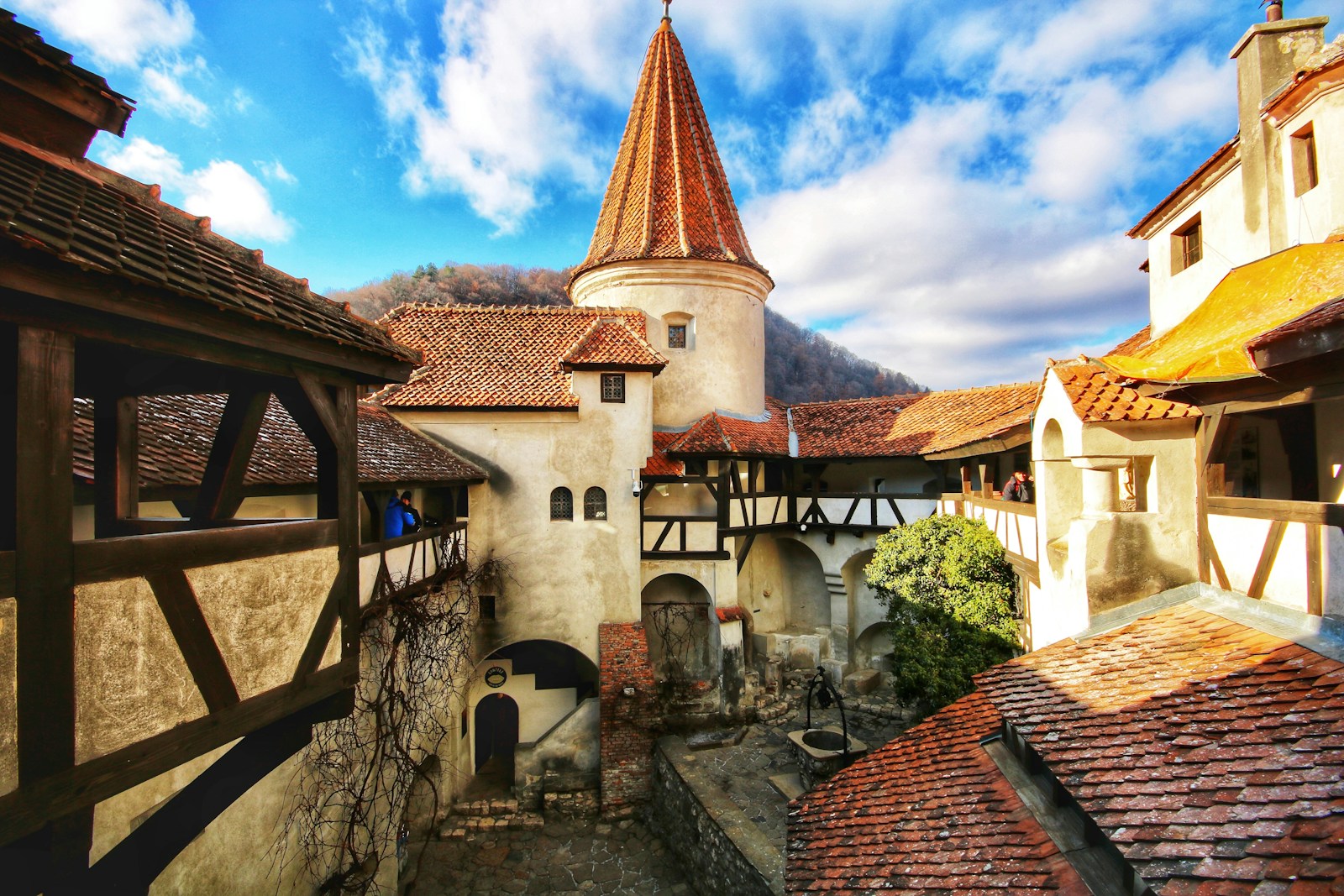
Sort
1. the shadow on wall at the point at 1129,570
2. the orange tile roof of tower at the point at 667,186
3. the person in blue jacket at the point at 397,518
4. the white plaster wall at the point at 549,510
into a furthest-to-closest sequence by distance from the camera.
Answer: the orange tile roof of tower at the point at 667,186 → the white plaster wall at the point at 549,510 → the person in blue jacket at the point at 397,518 → the shadow on wall at the point at 1129,570

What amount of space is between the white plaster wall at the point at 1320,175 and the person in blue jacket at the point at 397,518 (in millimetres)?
10394

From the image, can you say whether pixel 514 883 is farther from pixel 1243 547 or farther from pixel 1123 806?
pixel 1243 547

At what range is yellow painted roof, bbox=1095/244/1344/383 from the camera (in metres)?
4.72

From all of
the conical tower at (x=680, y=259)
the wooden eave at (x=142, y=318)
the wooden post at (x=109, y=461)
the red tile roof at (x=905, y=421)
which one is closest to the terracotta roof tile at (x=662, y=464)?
the conical tower at (x=680, y=259)

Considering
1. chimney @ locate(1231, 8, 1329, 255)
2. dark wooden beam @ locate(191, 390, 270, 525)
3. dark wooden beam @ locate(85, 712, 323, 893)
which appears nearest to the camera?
dark wooden beam @ locate(85, 712, 323, 893)

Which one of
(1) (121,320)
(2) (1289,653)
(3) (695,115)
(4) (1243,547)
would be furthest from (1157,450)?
(3) (695,115)

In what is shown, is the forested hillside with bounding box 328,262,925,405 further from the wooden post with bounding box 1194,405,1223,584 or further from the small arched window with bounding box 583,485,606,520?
the wooden post with bounding box 1194,405,1223,584

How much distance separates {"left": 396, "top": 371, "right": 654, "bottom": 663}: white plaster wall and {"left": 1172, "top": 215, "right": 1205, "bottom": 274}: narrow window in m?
8.26

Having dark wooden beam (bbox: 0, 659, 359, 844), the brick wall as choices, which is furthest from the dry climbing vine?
dark wooden beam (bbox: 0, 659, 359, 844)

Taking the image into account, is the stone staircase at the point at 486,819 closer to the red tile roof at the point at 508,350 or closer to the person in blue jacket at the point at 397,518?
Result: the person in blue jacket at the point at 397,518

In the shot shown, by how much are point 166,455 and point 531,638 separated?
752 cm

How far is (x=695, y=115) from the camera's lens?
1599 centimetres

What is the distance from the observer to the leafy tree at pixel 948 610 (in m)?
8.45

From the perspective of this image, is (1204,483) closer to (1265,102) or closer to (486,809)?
(1265,102)
